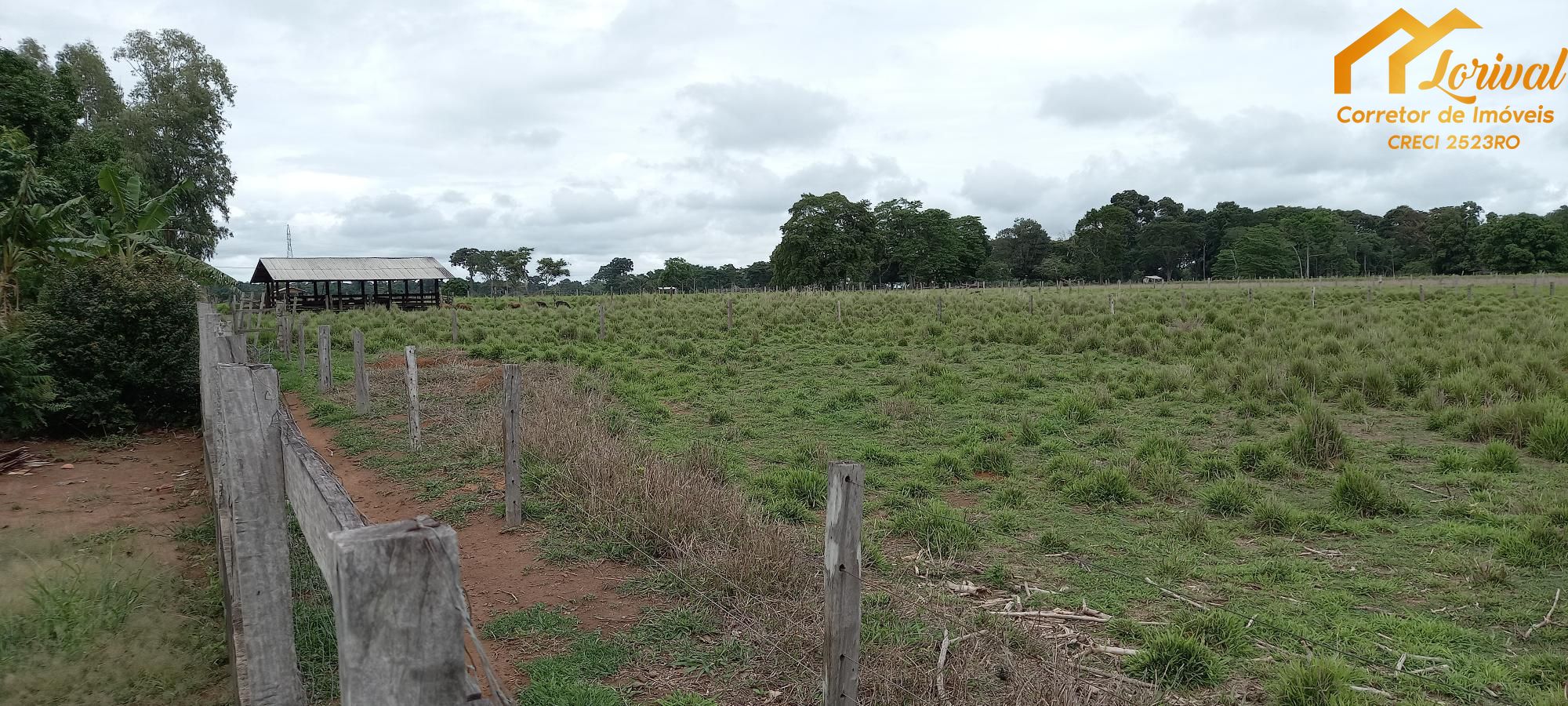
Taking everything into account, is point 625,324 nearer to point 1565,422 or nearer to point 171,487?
point 171,487

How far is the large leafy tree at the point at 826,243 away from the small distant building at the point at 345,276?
38.0 meters

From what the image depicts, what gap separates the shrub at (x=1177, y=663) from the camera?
455cm

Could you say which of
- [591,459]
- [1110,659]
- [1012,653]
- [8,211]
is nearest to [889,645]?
[1012,653]

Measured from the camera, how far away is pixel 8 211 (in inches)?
597

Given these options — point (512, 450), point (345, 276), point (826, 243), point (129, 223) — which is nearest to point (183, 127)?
point (345, 276)

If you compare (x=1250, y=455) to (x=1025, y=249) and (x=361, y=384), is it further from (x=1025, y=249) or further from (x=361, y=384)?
(x=1025, y=249)

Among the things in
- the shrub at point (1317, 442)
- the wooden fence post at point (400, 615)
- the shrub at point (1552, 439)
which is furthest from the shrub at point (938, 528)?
the shrub at point (1552, 439)

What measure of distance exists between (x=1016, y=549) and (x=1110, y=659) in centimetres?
201

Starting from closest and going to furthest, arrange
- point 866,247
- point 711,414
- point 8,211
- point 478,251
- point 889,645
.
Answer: point 889,645, point 711,414, point 8,211, point 866,247, point 478,251

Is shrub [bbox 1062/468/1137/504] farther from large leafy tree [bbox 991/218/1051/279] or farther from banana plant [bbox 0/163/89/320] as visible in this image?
large leafy tree [bbox 991/218/1051/279]

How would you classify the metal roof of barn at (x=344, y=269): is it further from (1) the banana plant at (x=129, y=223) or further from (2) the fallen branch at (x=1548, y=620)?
(2) the fallen branch at (x=1548, y=620)

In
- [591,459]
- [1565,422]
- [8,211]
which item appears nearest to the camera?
[591,459]

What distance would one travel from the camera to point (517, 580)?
605 cm

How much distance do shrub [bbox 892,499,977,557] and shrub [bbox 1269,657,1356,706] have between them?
2335 mm
